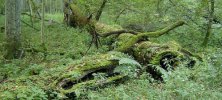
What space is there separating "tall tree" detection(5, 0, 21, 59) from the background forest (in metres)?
0.03

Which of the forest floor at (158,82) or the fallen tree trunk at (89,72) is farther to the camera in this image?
the fallen tree trunk at (89,72)

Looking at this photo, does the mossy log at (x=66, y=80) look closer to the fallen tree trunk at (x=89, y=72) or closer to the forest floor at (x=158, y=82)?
the fallen tree trunk at (x=89, y=72)

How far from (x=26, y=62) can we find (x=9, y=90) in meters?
4.64

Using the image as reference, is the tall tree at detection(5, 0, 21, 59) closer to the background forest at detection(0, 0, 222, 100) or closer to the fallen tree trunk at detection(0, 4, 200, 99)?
the background forest at detection(0, 0, 222, 100)

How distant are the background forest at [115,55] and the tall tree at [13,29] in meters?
0.03

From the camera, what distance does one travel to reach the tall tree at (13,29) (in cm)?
1220

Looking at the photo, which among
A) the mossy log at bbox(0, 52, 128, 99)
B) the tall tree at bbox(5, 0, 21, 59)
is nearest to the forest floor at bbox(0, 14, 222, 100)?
the mossy log at bbox(0, 52, 128, 99)

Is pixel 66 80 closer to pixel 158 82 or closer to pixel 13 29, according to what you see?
pixel 158 82

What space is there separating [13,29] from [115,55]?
16.3 ft

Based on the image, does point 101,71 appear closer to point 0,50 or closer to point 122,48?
point 122,48

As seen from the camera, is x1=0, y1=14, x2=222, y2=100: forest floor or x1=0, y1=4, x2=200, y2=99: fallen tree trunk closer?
x1=0, y1=14, x2=222, y2=100: forest floor

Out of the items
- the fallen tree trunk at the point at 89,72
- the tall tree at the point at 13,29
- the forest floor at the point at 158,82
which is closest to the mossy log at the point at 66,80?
the fallen tree trunk at the point at 89,72

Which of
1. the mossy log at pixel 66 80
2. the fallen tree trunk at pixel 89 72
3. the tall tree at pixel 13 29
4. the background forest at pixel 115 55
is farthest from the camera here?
the tall tree at pixel 13 29

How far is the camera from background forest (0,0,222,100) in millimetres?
6734
